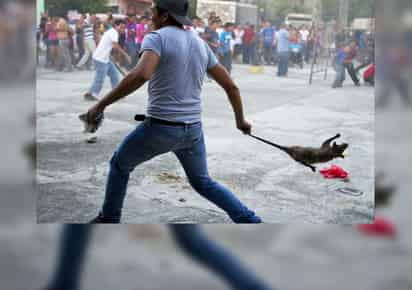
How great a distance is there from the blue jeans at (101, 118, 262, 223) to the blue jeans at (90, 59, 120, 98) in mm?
760

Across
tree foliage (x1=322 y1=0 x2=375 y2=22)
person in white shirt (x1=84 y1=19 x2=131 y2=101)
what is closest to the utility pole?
tree foliage (x1=322 y1=0 x2=375 y2=22)

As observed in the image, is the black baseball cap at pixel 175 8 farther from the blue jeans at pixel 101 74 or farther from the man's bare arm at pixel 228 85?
the blue jeans at pixel 101 74

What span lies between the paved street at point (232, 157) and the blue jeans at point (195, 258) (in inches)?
20.4

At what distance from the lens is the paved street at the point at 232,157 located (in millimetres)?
3797

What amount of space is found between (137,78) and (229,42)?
1143 millimetres

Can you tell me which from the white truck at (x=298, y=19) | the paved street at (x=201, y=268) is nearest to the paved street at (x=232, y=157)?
the paved street at (x=201, y=268)

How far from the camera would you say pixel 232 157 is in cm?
402

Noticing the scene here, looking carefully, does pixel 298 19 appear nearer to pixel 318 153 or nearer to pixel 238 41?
pixel 238 41

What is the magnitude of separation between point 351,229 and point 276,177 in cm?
57

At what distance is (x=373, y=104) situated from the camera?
409cm

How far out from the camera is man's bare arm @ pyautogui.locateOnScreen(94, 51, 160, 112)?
2.87 m

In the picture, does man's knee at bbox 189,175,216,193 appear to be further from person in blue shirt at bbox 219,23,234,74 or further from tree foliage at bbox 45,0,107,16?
tree foliage at bbox 45,0,107,16

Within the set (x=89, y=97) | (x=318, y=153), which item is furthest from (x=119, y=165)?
(x=318, y=153)

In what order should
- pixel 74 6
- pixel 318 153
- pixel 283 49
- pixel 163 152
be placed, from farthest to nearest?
pixel 283 49 → pixel 318 153 → pixel 74 6 → pixel 163 152
